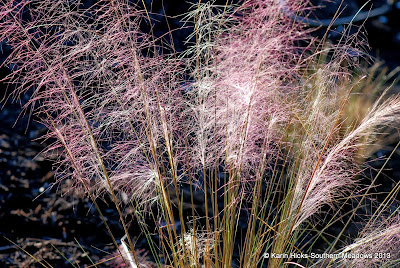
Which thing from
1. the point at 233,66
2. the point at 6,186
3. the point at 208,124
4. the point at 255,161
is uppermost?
the point at 233,66

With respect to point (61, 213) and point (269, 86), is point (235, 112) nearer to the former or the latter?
point (269, 86)

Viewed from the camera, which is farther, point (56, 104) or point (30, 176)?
point (30, 176)

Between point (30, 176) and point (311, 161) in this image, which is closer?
point (311, 161)

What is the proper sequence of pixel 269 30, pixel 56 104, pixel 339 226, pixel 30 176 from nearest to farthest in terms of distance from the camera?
1. pixel 269 30
2. pixel 56 104
3. pixel 339 226
4. pixel 30 176

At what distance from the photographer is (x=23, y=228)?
196 centimetres

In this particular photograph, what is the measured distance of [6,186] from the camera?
213cm

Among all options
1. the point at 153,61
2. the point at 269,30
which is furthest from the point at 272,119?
the point at 153,61

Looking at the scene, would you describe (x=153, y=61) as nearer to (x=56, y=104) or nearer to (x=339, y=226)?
(x=56, y=104)

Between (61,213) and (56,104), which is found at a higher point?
(56,104)

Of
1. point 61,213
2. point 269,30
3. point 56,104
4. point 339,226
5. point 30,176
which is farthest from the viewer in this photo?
point 30,176

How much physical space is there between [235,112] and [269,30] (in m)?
0.19

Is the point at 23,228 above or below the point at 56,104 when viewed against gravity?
below

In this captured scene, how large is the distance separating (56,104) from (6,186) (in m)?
1.40

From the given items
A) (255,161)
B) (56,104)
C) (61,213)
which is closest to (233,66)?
(255,161)
